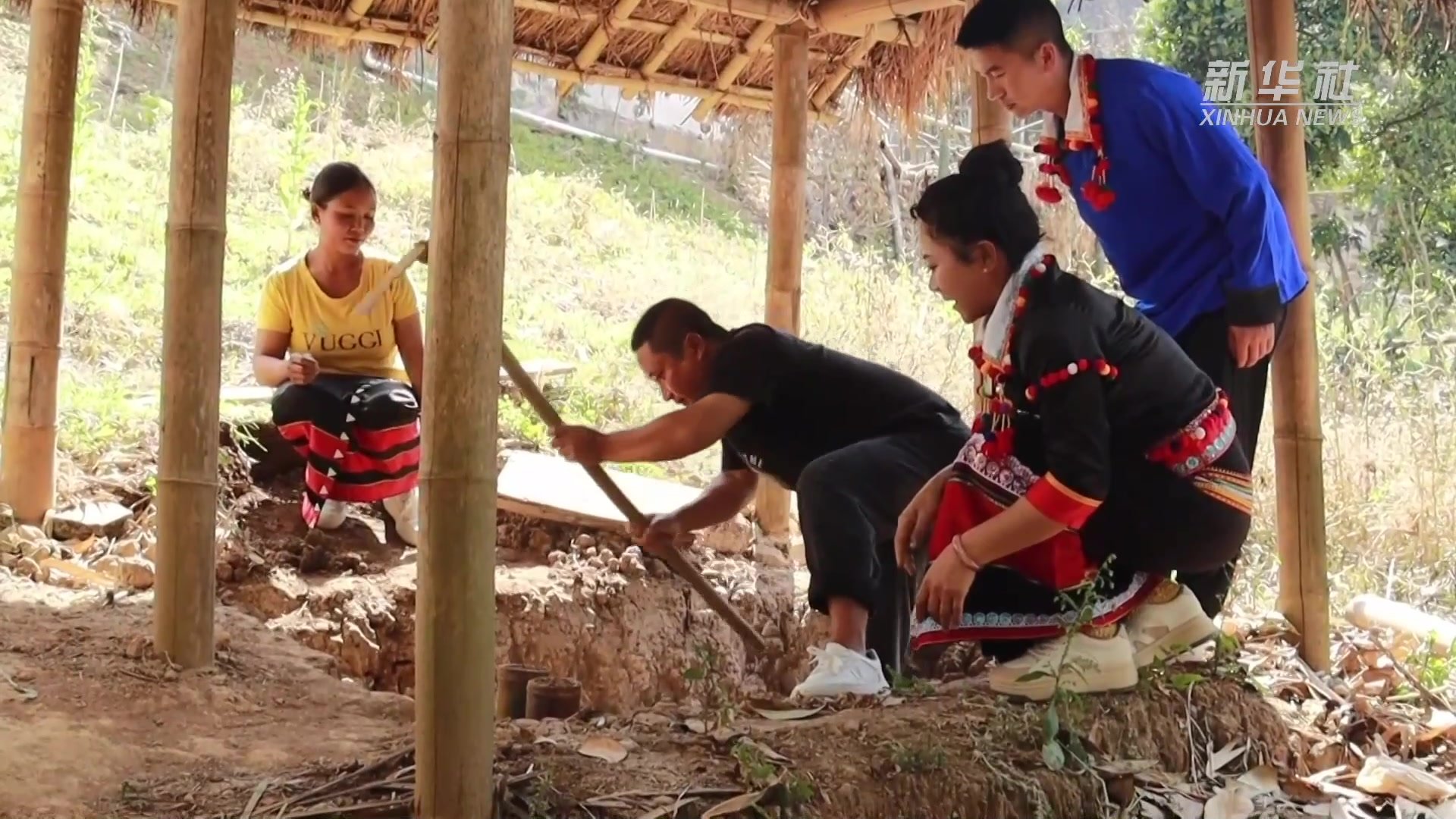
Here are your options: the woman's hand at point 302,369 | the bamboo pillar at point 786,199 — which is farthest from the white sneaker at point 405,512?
the bamboo pillar at point 786,199

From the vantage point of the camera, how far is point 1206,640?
2.76 m

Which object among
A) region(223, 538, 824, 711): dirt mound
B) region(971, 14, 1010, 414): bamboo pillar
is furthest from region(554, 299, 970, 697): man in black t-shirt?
region(971, 14, 1010, 414): bamboo pillar

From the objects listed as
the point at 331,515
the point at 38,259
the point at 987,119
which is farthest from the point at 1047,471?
the point at 38,259

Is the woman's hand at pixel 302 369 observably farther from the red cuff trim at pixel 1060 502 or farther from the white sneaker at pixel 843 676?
the red cuff trim at pixel 1060 502

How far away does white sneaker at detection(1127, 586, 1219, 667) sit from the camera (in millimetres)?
2695

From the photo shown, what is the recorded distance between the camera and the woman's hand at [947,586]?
94.0 inches

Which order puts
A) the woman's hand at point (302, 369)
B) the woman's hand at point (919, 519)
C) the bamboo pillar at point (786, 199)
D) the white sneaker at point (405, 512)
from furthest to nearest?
1. the bamboo pillar at point (786, 199)
2. the white sneaker at point (405, 512)
3. the woman's hand at point (302, 369)
4. the woman's hand at point (919, 519)

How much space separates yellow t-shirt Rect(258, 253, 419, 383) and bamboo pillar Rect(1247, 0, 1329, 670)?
2511mm

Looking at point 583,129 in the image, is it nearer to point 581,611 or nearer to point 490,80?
point 581,611

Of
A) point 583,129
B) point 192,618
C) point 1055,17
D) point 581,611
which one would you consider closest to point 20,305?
point 192,618

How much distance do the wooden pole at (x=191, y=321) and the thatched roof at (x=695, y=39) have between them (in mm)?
1966

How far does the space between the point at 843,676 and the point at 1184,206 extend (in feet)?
4.14

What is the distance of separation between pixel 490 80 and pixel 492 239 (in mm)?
246

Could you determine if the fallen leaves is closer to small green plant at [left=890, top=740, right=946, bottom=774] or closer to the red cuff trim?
small green plant at [left=890, top=740, right=946, bottom=774]
